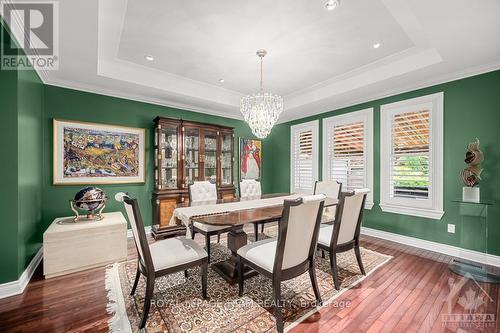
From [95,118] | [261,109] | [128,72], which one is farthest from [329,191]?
[95,118]

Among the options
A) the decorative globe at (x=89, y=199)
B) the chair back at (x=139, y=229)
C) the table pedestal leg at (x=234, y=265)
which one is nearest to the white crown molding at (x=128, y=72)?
the decorative globe at (x=89, y=199)

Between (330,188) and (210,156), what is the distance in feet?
8.04

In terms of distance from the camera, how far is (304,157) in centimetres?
513

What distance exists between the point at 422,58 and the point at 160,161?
428cm

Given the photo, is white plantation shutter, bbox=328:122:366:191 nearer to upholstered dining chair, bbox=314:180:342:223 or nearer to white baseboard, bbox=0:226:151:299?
upholstered dining chair, bbox=314:180:342:223

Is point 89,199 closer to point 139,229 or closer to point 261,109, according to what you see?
point 139,229

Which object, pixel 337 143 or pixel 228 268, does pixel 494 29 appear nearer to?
pixel 337 143

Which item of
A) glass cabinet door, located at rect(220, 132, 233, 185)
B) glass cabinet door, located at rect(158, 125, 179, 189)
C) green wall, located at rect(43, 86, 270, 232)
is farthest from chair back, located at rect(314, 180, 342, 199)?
green wall, located at rect(43, 86, 270, 232)

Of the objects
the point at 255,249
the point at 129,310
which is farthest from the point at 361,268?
the point at 129,310

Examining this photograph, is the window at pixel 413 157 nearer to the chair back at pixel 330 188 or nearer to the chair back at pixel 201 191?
the chair back at pixel 330 188

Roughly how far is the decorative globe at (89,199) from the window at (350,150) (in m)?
4.10

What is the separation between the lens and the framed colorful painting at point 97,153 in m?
3.24

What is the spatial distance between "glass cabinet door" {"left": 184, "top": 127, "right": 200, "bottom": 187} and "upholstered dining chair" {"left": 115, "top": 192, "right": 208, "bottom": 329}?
212 cm

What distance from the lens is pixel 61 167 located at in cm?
323
